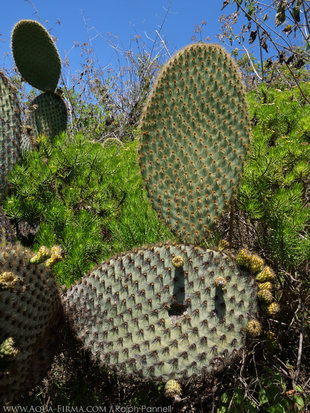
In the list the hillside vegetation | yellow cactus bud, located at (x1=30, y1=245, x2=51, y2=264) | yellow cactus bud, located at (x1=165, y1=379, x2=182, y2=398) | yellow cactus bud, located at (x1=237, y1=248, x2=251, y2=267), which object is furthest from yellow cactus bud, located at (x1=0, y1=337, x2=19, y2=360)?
yellow cactus bud, located at (x1=237, y1=248, x2=251, y2=267)

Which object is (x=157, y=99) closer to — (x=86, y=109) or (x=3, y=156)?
(x=3, y=156)

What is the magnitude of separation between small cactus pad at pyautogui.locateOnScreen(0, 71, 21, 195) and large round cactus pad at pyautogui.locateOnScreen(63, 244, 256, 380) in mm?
1571

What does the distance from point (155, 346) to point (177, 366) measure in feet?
0.38

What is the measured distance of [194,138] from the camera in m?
1.95

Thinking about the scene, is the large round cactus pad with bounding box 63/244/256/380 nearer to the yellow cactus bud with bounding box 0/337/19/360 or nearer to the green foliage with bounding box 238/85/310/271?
the yellow cactus bud with bounding box 0/337/19/360

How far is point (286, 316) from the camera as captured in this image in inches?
81.7

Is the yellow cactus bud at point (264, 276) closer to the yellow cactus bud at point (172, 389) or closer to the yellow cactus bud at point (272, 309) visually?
the yellow cactus bud at point (272, 309)

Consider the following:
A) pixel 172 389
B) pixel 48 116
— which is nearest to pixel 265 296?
pixel 172 389

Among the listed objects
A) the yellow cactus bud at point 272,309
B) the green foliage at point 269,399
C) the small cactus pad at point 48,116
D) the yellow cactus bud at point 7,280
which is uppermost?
the small cactus pad at point 48,116

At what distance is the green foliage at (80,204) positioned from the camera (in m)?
2.49

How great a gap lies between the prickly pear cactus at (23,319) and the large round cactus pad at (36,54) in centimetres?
284

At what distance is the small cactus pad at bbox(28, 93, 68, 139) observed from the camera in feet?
13.9

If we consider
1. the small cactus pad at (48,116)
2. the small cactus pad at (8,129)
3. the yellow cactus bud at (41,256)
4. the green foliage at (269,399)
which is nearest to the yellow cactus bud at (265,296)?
the green foliage at (269,399)

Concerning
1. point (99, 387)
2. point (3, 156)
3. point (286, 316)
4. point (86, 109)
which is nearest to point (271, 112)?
point (286, 316)
